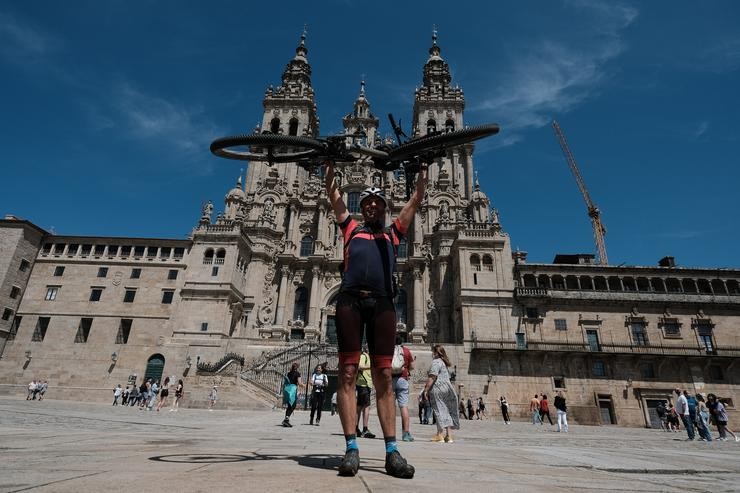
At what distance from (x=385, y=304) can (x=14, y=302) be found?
151 feet

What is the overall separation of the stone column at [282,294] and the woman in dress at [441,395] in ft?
104

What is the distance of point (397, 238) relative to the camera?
463cm

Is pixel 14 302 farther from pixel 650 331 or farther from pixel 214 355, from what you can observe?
pixel 650 331

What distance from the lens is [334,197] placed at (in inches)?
194

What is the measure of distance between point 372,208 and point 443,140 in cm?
135

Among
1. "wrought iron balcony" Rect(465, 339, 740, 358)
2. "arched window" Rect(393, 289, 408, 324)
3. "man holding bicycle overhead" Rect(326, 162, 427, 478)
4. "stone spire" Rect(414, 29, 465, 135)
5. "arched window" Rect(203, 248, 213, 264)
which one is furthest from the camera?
"stone spire" Rect(414, 29, 465, 135)

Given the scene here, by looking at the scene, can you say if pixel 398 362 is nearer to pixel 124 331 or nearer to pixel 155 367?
pixel 155 367

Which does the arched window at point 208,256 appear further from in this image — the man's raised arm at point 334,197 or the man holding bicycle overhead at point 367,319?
the man holding bicycle overhead at point 367,319

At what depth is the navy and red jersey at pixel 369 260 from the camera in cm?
404

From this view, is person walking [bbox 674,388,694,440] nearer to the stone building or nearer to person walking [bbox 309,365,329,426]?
person walking [bbox 309,365,329,426]

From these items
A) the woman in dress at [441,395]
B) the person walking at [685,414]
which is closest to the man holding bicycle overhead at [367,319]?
the woman in dress at [441,395]

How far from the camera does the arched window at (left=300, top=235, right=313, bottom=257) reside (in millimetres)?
43656

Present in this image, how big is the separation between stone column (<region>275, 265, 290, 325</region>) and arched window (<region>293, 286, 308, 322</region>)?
4.80 feet

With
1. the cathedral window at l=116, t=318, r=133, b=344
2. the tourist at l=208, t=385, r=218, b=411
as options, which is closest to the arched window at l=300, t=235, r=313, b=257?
the cathedral window at l=116, t=318, r=133, b=344
